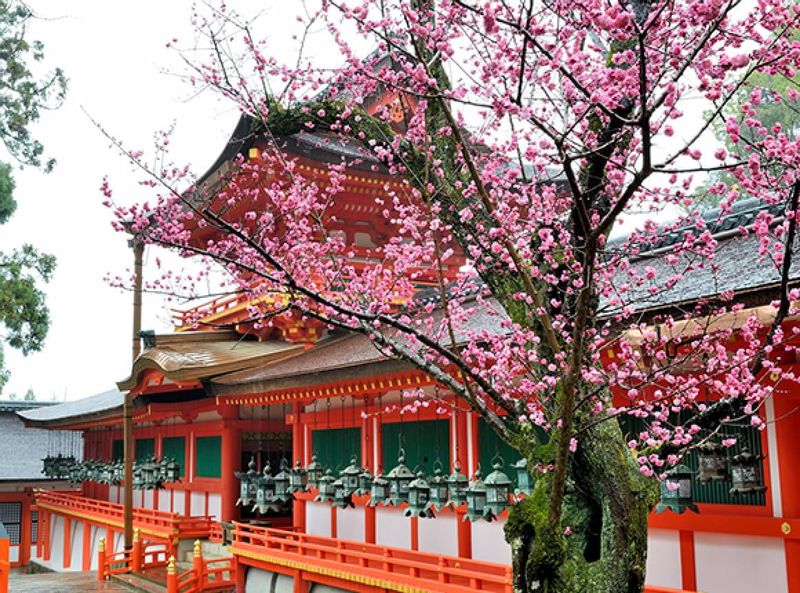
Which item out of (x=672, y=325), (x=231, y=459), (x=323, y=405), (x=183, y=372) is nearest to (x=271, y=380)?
(x=323, y=405)

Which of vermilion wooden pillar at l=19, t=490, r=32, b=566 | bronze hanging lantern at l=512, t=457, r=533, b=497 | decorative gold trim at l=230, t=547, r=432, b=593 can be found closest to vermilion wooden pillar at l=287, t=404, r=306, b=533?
decorative gold trim at l=230, t=547, r=432, b=593

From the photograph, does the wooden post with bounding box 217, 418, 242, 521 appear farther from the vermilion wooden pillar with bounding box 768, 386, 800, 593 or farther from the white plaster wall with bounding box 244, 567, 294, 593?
the vermilion wooden pillar with bounding box 768, 386, 800, 593

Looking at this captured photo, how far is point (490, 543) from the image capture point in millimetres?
10641

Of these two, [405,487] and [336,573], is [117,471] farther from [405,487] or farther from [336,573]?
[405,487]

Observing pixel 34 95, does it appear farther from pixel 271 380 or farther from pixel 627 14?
pixel 627 14

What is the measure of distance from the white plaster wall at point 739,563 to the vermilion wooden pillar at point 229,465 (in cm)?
1148

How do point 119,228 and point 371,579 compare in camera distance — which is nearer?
point 119,228

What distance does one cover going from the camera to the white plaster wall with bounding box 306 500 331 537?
1405 centimetres

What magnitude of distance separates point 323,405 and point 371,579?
383 centimetres

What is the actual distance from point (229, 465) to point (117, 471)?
5138 mm

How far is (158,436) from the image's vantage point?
2192 centimetres

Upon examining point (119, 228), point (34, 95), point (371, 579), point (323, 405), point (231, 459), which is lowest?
point (371, 579)

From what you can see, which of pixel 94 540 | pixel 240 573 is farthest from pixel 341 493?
pixel 94 540

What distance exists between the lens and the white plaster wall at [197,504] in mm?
19188
